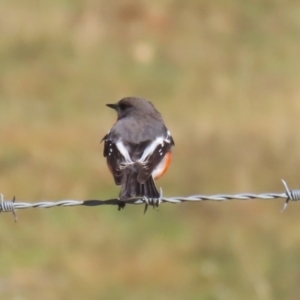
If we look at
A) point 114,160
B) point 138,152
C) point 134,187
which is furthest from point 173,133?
point 134,187

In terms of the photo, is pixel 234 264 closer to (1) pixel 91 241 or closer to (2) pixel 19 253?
(1) pixel 91 241

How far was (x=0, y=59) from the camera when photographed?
1780 cm

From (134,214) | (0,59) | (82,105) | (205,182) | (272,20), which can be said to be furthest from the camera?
(272,20)

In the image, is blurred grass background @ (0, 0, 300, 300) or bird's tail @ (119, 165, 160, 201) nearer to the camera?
bird's tail @ (119, 165, 160, 201)

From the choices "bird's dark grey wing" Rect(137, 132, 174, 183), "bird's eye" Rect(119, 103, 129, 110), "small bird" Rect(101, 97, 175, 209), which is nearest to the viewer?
"small bird" Rect(101, 97, 175, 209)

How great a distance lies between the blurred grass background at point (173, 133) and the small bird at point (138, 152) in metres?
2.39

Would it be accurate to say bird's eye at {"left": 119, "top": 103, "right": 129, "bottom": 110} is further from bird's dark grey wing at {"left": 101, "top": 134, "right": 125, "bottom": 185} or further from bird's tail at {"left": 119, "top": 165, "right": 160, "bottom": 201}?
bird's tail at {"left": 119, "top": 165, "right": 160, "bottom": 201}

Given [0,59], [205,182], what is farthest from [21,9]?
[205,182]

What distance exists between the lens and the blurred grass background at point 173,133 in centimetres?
1022

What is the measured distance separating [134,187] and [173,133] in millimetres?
7046

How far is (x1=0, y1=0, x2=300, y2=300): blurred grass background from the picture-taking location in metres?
10.2

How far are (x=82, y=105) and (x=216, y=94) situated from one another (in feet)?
7.43

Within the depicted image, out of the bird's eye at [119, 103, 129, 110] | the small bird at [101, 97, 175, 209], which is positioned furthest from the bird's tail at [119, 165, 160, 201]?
the bird's eye at [119, 103, 129, 110]

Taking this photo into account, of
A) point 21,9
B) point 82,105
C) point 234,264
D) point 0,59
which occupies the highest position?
point 21,9
